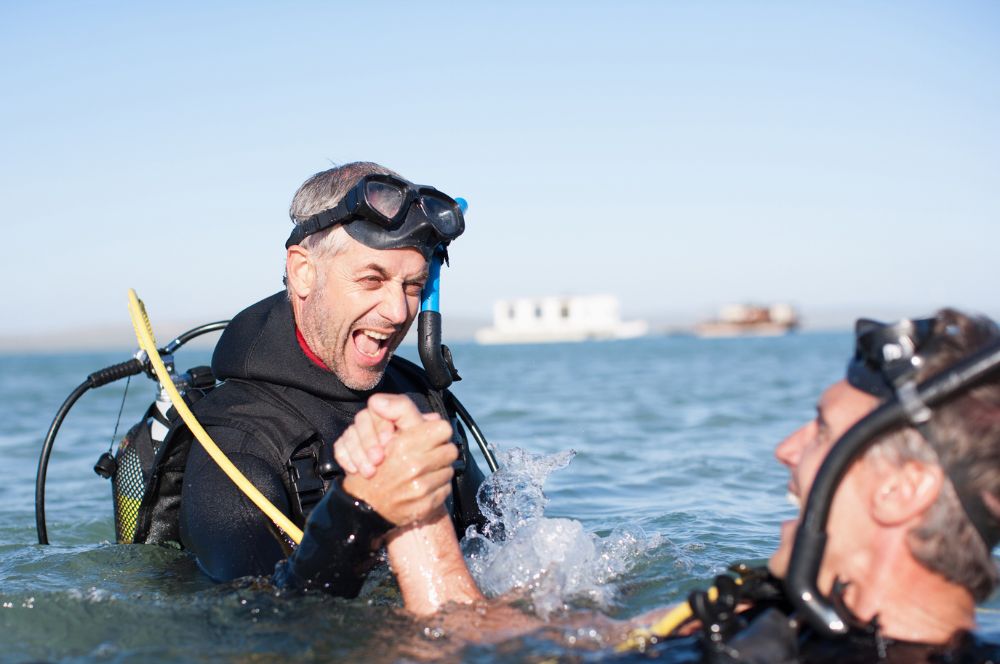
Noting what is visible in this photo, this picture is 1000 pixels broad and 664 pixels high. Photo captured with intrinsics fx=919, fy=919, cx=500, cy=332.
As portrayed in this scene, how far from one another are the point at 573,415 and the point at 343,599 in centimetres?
1055

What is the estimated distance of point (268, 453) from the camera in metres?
3.02

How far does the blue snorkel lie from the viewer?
11.3 ft

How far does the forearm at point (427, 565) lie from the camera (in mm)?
2334

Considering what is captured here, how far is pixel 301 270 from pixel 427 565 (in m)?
1.40

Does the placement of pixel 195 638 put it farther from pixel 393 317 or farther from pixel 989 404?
pixel 989 404

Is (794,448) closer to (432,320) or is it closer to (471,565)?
(471,565)

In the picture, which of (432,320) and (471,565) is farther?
(432,320)

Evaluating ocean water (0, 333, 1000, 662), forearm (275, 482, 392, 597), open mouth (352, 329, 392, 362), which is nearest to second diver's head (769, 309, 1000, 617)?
ocean water (0, 333, 1000, 662)

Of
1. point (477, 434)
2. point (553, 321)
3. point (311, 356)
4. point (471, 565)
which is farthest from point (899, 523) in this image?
point (553, 321)

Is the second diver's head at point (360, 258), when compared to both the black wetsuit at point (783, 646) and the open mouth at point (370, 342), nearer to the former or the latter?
the open mouth at point (370, 342)

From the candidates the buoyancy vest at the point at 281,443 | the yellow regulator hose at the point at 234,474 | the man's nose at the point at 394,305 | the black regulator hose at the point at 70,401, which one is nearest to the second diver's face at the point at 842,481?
the buoyancy vest at the point at 281,443

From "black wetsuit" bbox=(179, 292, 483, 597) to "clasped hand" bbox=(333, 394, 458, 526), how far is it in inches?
6.8

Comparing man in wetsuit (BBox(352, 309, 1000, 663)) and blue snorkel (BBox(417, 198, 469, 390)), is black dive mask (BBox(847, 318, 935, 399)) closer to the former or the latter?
man in wetsuit (BBox(352, 309, 1000, 663))

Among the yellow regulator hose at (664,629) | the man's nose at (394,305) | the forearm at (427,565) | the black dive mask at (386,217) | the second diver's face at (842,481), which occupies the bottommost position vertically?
the yellow regulator hose at (664,629)
